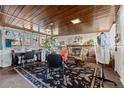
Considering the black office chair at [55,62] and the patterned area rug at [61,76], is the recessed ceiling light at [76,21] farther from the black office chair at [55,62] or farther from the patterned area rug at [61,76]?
→ the patterned area rug at [61,76]

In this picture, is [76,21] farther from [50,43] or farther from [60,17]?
[50,43]

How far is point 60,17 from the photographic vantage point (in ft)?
6.91

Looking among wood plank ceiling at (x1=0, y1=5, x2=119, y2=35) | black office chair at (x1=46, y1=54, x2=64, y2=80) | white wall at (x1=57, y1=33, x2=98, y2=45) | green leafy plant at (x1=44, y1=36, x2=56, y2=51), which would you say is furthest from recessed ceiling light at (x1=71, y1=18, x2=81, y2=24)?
black office chair at (x1=46, y1=54, x2=64, y2=80)

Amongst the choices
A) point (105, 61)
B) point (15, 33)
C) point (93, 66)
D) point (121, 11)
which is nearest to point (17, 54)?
point (15, 33)

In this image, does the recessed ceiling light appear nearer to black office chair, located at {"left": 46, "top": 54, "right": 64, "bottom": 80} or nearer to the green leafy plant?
the green leafy plant

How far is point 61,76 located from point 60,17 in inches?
39.6

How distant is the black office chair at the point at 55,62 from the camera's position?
209cm

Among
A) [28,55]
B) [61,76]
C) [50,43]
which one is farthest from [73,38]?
[28,55]

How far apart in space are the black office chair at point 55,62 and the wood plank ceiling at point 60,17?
0.42 meters

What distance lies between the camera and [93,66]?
202 cm

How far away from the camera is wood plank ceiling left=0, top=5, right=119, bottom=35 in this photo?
6.48 feet

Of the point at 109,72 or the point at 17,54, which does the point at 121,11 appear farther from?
the point at 17,54

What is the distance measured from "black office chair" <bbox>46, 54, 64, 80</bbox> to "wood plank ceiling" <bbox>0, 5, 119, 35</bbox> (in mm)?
425

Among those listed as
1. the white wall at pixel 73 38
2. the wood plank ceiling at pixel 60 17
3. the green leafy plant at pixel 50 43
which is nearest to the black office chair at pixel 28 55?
the green leafy plant at pixel 50 43
